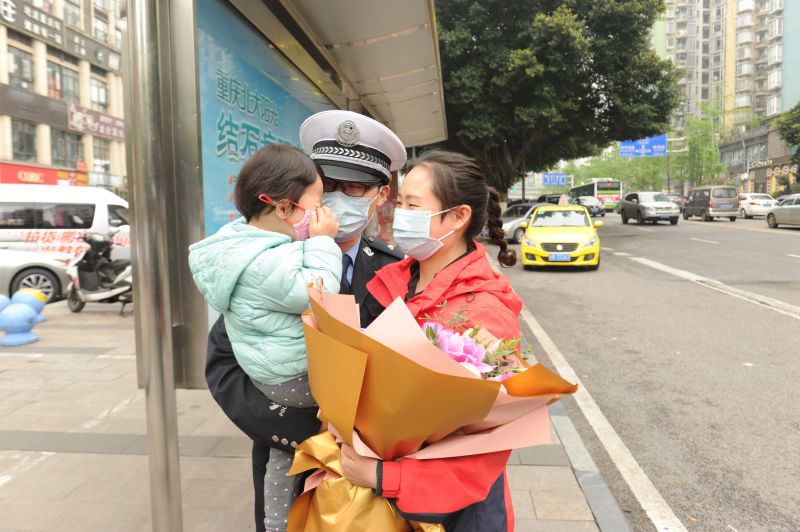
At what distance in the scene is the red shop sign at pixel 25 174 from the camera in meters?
21.2

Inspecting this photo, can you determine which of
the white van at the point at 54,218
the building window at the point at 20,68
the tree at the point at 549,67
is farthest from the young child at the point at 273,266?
the building window at the point at 20,68

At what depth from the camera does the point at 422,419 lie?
118 centimetres

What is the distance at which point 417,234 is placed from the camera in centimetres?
181

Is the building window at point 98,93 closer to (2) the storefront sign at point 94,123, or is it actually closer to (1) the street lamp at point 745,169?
(2) the storefront sign at point 94,123

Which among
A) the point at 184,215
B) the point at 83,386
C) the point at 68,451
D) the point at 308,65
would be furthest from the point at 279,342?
the point at 83,386

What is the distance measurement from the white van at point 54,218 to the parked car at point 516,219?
10.5 meters

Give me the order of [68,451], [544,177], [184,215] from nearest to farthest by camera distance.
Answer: [184,215], [68,451], [544,177]

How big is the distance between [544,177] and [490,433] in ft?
174

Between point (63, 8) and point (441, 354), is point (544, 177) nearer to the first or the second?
point (63, 8)

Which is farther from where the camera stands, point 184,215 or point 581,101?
point 581,101

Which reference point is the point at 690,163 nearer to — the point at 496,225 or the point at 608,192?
the point at 608,192

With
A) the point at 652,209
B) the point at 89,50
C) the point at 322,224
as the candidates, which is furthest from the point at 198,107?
the point at 89,50

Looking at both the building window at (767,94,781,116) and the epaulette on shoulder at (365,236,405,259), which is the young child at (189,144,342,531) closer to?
the epaulette on shoulder at (365,236,405,259)

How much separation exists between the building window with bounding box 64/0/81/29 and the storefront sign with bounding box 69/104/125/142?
343 centimetres
